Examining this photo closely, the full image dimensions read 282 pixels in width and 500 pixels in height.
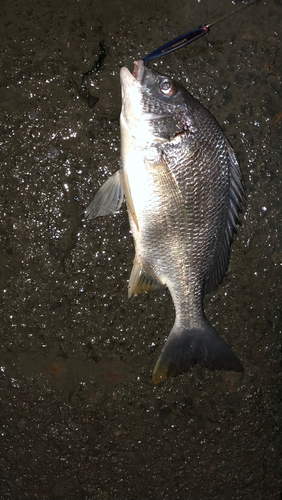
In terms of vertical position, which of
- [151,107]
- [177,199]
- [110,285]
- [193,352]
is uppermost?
[151,107]

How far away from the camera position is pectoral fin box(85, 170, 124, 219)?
6.07 ft

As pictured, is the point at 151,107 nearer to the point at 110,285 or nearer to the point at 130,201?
the point at 130,201

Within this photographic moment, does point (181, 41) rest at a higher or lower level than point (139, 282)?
higher

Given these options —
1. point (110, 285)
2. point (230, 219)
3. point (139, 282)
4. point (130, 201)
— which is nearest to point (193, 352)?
point (139, 282)

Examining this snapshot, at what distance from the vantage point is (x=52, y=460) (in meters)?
2.13

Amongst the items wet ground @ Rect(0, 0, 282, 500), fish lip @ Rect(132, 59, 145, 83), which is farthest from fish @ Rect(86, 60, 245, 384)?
wet ground @ Rect(0, 0, 282, 500)

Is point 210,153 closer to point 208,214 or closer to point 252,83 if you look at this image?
point 208,214

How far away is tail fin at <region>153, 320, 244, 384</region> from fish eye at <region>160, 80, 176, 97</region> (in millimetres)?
1097

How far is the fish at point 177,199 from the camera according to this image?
1.67 m

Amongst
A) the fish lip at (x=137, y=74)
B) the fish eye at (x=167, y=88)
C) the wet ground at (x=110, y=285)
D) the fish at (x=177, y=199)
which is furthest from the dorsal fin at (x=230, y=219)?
the fish lip at (x=137, y=74)

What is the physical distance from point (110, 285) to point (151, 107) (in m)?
0.95

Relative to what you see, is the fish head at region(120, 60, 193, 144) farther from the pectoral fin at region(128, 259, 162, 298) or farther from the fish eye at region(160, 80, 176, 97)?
the pectoral fin at region(128, 259, 162, 298)

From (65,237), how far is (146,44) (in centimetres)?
113

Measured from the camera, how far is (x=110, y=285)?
207 cm
